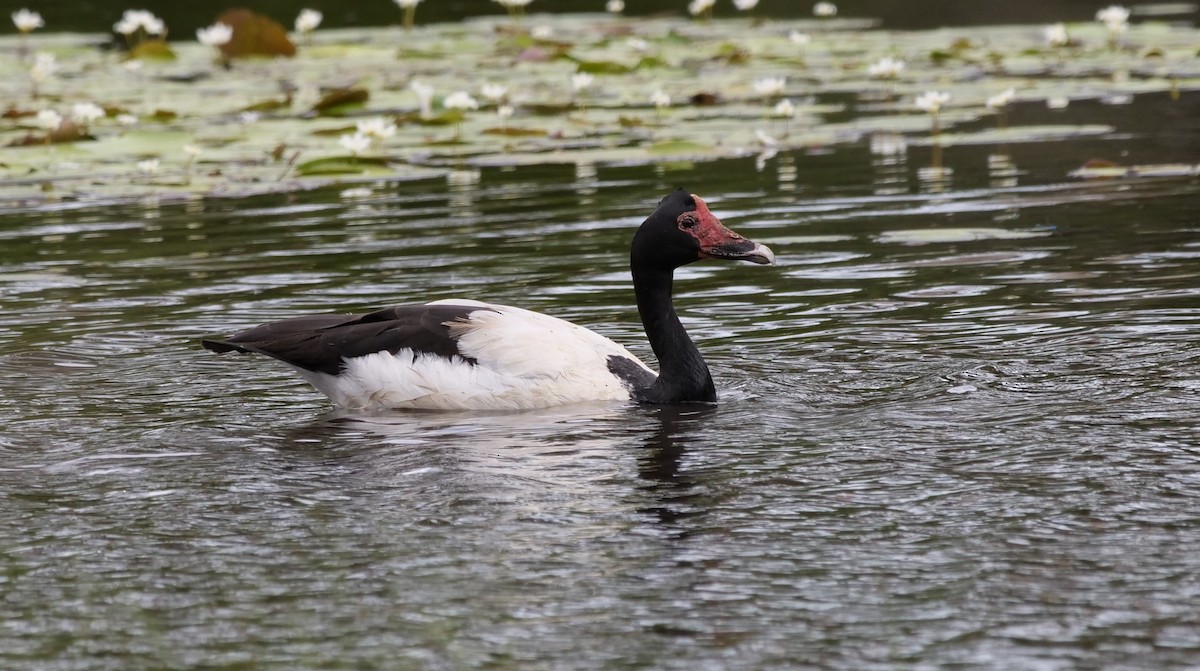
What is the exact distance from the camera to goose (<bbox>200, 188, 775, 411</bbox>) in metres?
8.11

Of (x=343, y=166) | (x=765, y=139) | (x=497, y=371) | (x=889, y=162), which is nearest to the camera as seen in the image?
(x=497, y=371)

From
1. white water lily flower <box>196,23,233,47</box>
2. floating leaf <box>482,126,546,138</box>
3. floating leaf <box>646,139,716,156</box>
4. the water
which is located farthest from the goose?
white water lily flower <box>196,23,233,47</box>

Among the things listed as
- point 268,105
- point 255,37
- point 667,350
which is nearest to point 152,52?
point 255,37

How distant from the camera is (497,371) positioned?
8.12 meters

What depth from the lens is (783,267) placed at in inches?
448

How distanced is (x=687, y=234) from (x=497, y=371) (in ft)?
3.84

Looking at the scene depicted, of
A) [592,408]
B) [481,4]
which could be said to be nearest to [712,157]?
[592,408]

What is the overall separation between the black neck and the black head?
0.17 metres

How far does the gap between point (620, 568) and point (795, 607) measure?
67cm

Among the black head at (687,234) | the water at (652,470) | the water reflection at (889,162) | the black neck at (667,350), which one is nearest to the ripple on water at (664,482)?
the water at (652,470)

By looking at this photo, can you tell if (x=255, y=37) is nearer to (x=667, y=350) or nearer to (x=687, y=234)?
(x=687, y=234)

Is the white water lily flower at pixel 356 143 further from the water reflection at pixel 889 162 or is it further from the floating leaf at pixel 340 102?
the water reflection at pixel 889 162

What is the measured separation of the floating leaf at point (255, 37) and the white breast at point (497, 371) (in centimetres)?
1549

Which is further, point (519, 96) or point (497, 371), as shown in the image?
point (519, 96)
